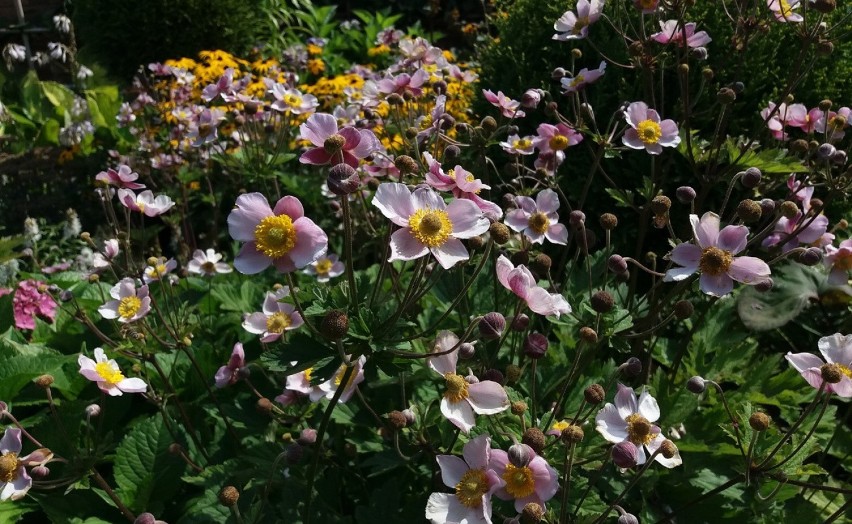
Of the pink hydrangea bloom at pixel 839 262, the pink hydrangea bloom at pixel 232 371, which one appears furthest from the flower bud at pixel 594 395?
the pink hydrangea bloom at pixel 839 262

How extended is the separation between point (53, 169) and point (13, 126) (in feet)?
4.35

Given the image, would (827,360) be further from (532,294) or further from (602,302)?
(532,294)

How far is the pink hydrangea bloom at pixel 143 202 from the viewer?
2154mm

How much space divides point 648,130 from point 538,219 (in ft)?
1.45

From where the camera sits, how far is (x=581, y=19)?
7.92 ft

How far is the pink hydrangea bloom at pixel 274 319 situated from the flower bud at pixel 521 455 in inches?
34.6

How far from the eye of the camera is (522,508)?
1.31 meters

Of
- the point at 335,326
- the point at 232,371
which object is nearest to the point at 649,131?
the point at 335,326

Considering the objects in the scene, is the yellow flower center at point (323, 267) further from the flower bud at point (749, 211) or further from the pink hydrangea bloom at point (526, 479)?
the flower bud at point (749, 211)

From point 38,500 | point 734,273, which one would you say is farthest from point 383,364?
point 38,500

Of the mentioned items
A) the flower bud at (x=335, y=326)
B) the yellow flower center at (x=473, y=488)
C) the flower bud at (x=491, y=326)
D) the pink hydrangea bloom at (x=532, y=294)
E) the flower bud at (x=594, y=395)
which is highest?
the flower bud at (x=335, y=326)

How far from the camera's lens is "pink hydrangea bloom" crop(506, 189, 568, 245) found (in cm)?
203

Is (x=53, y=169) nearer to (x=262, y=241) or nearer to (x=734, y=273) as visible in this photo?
(x=262, y=241)

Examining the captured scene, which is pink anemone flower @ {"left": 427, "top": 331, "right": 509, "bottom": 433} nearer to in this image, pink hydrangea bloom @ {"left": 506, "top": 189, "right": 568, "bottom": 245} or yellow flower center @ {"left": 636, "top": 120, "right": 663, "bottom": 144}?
pink hydrangea bloom @ {"left": 506, "top": 189, "right": 568, "bottom": 245}
